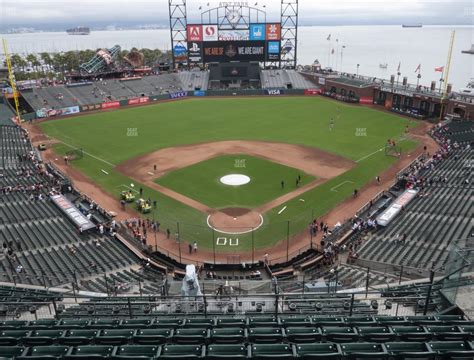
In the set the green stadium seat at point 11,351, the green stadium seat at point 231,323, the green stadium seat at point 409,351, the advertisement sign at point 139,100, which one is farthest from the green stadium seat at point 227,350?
the advertisement sign at point 139,100

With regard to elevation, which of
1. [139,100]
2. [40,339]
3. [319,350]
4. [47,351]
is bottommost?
[139,100]

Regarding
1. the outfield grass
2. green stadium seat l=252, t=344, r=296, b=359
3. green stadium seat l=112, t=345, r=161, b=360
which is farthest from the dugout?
green stadium seat l=252, t=344, r=296, b=359

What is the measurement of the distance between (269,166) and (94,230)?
23.5m

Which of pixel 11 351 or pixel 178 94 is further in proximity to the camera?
pixel 178 94

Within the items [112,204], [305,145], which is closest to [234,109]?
[305,145]

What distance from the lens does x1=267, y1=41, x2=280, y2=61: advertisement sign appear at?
97.1 metres

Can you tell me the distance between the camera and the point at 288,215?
3750cm

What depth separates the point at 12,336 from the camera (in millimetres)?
12109

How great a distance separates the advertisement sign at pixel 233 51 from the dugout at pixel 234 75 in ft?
4.63

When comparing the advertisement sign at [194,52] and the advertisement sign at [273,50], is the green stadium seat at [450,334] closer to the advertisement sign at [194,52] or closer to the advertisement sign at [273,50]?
the advertisement sign at [273,50]

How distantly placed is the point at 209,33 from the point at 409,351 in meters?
95.2

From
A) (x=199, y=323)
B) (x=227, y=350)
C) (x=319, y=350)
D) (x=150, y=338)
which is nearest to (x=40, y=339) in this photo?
(x=150, y=338)

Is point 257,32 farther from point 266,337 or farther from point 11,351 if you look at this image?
point 11,351

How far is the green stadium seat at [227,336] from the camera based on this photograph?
11285 millimetres
